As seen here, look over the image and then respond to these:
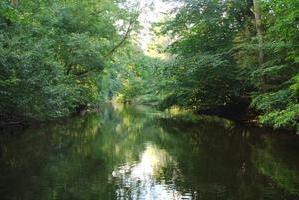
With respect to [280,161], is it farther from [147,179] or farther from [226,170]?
[147,179]

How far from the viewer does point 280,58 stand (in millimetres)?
19188

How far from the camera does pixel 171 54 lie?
107 ft

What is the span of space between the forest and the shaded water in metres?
1.68

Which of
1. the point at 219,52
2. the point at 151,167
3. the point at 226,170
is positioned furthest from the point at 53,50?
the point at 226,170

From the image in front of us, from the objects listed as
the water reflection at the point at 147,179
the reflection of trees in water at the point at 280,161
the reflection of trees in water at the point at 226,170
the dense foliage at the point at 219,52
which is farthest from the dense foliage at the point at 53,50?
the reflection of trees in water at the point at 280,161

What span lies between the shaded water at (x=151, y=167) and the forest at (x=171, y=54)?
5.52 ft

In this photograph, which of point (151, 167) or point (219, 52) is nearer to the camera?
point (151, 167)

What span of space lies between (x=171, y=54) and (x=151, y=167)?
19.2 meters

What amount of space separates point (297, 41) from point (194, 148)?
5.87 m

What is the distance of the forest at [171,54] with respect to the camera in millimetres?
19016

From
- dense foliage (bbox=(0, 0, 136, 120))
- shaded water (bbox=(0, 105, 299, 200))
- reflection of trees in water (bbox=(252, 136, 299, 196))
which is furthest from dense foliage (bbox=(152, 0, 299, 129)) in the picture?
dense foliage (bbox=(0, 0, 136, 120))

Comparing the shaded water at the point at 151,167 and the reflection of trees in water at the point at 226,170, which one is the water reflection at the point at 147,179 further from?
the reflection of trees in water at the point at 226,170

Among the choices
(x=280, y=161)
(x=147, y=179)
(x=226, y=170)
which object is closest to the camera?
(x=147, y=179)

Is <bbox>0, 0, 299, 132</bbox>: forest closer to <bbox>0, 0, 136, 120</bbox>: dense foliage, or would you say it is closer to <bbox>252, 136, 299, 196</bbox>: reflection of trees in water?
<bbox>0, 0, 136, 120</bbox>: dense foliage
